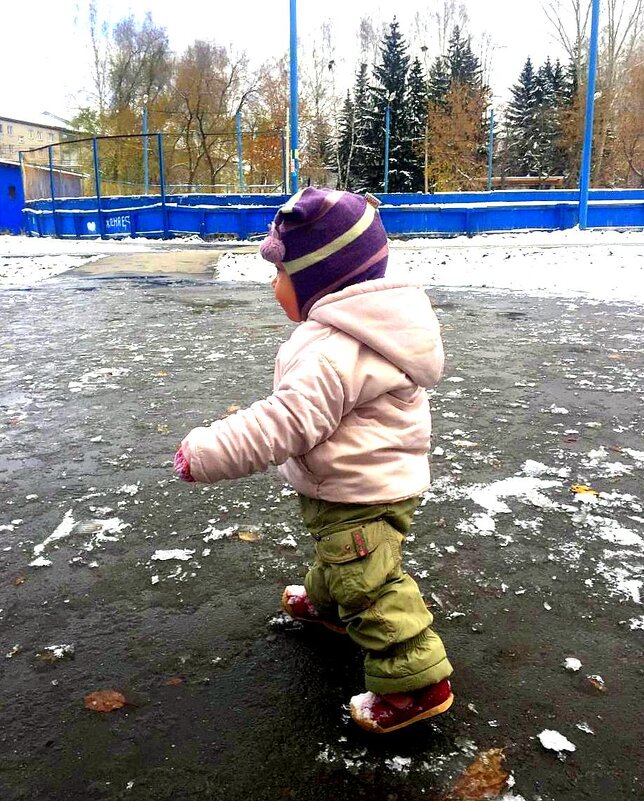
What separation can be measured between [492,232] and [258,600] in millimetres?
20065

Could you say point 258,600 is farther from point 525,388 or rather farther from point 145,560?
point 525,388

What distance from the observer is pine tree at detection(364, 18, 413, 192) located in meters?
42.6

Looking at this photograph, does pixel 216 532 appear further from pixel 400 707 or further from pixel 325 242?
pixel 325 242

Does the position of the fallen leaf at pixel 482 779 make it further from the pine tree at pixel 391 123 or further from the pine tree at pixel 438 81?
the pine tree at pixel 438 81

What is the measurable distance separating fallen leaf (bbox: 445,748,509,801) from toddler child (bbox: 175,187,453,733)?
0.53 feet

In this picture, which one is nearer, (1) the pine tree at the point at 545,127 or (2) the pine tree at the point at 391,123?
(2) the pine tree at the point at 391,123

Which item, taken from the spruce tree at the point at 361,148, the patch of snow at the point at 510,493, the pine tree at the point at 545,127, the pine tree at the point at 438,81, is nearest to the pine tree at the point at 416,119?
the pine tree at the point at 438,81

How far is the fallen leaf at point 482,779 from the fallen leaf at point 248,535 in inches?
49.8

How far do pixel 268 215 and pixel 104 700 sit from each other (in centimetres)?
2081

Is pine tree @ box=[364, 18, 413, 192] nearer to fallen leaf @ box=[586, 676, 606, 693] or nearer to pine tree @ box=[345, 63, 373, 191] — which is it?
pine tree @ box=[345, 63, 373, 191]

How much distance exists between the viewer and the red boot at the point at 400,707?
5.51 ft

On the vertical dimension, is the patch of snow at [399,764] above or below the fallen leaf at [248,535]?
below

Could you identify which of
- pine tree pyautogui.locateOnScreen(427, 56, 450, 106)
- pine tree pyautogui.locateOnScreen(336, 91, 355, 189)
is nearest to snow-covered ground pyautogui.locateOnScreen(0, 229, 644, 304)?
pine tree pyautogui.locateOnScreen(336, 91, 355, 189)

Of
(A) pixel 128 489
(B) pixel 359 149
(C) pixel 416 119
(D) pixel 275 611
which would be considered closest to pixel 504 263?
(A) pixel 128 489
